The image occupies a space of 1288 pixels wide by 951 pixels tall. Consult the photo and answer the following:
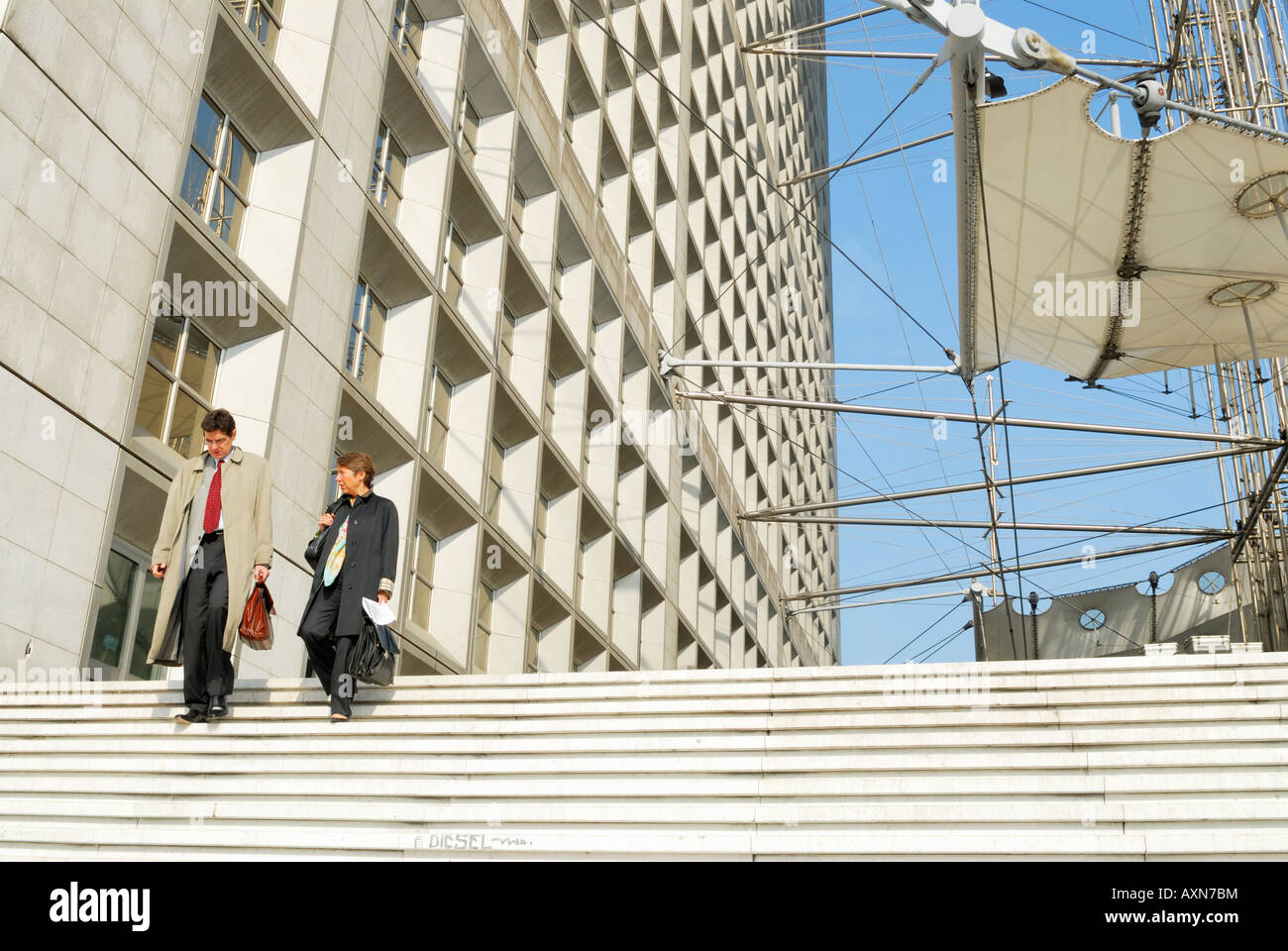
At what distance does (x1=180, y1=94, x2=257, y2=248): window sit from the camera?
15086 mm

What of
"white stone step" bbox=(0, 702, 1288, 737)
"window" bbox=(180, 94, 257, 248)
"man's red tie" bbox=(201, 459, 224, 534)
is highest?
"window" bbox=(180, 94, 257, 248)

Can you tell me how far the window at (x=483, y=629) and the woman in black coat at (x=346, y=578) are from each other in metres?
11.1

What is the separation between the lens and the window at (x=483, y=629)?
21453 mm

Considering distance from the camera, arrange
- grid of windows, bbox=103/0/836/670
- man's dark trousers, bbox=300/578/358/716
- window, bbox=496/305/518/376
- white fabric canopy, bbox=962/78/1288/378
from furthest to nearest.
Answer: window, bbox=496/305/518/376
grid of windows, bbox=103/0/836/670
white fabric canopy, bbox=962/78/1288/378
man's dark trousers, bbox=300/578/358/716

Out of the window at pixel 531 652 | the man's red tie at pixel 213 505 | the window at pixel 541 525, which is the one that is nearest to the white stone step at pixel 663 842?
the man's red tie at pixel 213 505

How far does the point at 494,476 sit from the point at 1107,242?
10911 mm

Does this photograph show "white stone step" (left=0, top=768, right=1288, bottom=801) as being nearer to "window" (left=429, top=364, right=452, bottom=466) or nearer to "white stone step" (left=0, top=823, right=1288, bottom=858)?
"white stone step" (left=0, top=823, right=1288, bottom=858)

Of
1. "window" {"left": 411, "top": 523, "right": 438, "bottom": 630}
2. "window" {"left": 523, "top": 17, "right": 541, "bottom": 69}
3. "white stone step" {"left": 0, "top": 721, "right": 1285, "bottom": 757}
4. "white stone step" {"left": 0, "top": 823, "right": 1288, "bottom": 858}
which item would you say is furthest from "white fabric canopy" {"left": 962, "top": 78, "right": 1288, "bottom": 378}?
"white stone step" {"left": 0, "top": 823, "right": 1288, "bottom": 858}

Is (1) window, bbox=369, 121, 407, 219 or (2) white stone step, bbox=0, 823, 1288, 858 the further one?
(1) window, bbox=369, 121, 407, 219

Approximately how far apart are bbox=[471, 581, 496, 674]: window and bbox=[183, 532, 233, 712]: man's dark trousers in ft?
38.1

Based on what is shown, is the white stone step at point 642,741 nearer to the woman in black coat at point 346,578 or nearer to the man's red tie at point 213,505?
the woman in black coat at point 346,578

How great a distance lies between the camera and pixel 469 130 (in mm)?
22828

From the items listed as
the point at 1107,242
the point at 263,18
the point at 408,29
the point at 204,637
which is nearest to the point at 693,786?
the point at 204,637
